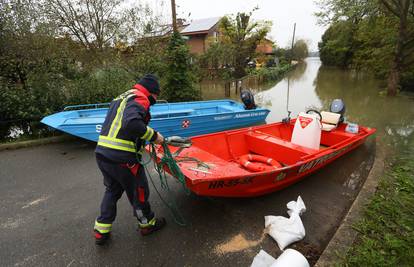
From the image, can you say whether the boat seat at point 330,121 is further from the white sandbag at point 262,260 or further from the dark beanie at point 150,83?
the dark beanie at point 150,83

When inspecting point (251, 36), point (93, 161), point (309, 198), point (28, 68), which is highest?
point (251, 36)

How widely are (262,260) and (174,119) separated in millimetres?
3909

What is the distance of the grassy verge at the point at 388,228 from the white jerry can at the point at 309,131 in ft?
4.04

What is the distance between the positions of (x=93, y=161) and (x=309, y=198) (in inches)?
168

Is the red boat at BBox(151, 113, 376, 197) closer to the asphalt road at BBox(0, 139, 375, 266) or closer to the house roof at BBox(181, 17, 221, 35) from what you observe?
the asphalt road at BBox(0, 139, 375, 266)

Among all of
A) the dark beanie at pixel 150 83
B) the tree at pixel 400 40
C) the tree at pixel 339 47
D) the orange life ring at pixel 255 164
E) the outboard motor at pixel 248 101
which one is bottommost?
the orange life ring at pixel 255 164

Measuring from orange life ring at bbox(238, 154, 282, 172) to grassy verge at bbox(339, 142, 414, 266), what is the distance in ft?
4.65

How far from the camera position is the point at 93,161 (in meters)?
4.56

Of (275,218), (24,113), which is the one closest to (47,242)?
(275,218)

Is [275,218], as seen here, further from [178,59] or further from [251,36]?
[251,36]

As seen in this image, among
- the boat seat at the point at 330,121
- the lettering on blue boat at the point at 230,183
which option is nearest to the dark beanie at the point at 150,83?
the lettering on blue boat at the point at 230,183

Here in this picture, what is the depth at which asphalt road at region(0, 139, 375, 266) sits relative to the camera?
2.31 meters

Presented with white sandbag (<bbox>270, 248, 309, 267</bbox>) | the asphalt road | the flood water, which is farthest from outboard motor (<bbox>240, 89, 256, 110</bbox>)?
white sandbag (<bbox>270, 248, 309, 267</bbox>)

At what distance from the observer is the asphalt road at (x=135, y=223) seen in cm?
231
